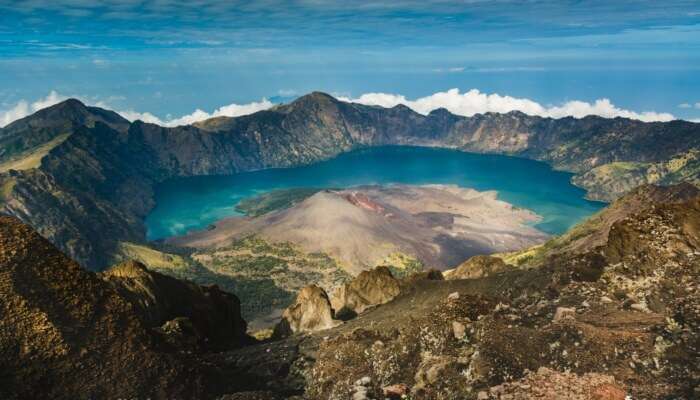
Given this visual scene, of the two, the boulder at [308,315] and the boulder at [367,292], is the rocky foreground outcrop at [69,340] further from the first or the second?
the boulder at [367,292]

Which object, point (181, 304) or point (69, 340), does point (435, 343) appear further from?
point (181, 304)

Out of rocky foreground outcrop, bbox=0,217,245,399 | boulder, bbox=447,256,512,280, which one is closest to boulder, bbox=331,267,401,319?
boulder, bbox=447,256,512,280

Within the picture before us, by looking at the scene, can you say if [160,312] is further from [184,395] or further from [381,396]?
[381,396]

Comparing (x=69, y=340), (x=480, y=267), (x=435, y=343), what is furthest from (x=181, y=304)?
(x=480, y=267)

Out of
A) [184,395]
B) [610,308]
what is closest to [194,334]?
[184,395]

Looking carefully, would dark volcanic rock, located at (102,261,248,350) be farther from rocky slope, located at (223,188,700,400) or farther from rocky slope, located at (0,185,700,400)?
rocky slope, located at (223,188,700,400)

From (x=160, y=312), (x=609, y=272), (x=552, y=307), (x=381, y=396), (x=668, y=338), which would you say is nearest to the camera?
(x=668, y=338)
